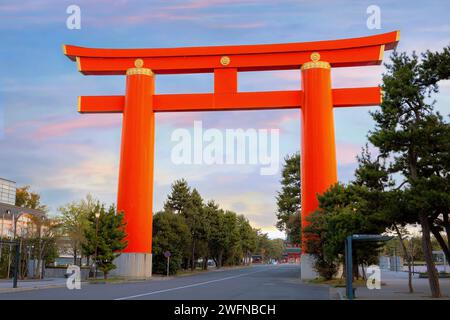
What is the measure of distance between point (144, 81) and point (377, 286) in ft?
81.1

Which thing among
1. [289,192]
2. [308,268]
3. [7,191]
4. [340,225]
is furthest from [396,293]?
[7,191]

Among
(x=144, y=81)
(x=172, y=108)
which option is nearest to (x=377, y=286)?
(x=172, y=108)

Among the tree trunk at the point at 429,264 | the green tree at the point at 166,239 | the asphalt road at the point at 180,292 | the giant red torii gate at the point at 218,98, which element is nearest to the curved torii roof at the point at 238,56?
the giant red torii gate at the point at 218,98

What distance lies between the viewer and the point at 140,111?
41.8 meters

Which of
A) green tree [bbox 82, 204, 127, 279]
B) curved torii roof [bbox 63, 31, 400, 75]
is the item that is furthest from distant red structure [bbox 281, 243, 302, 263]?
green tree [bbox 82, 204, 127, 279]

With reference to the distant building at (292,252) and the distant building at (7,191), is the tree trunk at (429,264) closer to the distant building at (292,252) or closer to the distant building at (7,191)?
the distant building at (292,252)

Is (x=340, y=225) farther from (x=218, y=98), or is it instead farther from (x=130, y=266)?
(x=130, y=266)

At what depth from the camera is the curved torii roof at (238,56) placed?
38906 mm

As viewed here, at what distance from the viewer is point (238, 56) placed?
40.4m

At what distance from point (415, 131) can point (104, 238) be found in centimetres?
2542

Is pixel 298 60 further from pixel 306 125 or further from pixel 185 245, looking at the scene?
pixel 185 245

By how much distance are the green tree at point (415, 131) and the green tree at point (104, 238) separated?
23.0 metres

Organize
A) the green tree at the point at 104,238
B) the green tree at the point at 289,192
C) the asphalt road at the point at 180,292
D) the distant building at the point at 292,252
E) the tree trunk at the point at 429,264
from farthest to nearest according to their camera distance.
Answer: the distant building at the point at 292,252
the green tree at the point at 289,192
the green tree at the point at 104,238
the asphalt road at the point at 180,292
the tree trunk at the point at 429,264

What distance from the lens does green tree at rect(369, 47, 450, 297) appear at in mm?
19719
